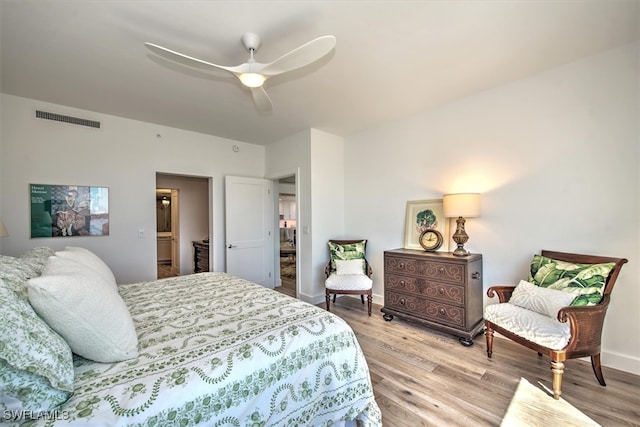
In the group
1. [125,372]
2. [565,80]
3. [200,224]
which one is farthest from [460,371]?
[200,224]

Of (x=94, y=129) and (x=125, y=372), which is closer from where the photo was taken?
(x=125, y=372)

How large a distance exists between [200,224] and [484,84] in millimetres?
6018

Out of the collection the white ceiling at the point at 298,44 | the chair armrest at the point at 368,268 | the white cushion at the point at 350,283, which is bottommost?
the white cushion at the point at 350,283

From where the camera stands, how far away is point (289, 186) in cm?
745

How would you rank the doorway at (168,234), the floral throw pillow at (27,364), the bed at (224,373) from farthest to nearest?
the doorway at (168,234), the bed at (224,373), the floral throw pillow at (27,364)

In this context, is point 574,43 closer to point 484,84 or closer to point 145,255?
point 484,84

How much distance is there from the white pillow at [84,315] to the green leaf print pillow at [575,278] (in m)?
2.95

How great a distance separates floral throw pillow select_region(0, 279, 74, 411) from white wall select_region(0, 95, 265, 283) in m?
2.89

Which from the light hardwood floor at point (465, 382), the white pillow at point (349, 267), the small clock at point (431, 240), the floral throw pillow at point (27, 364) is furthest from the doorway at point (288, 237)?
the floral throw pillow at point (27, 364)

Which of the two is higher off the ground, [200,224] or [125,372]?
[200,224]

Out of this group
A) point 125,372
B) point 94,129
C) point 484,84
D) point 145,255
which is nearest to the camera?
point 125,372

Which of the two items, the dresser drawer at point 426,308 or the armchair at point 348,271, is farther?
the armchair at point 348,271

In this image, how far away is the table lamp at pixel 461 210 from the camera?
276 centimetres

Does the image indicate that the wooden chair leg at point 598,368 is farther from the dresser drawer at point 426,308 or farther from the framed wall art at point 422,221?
the framed wall art at point 422,221
